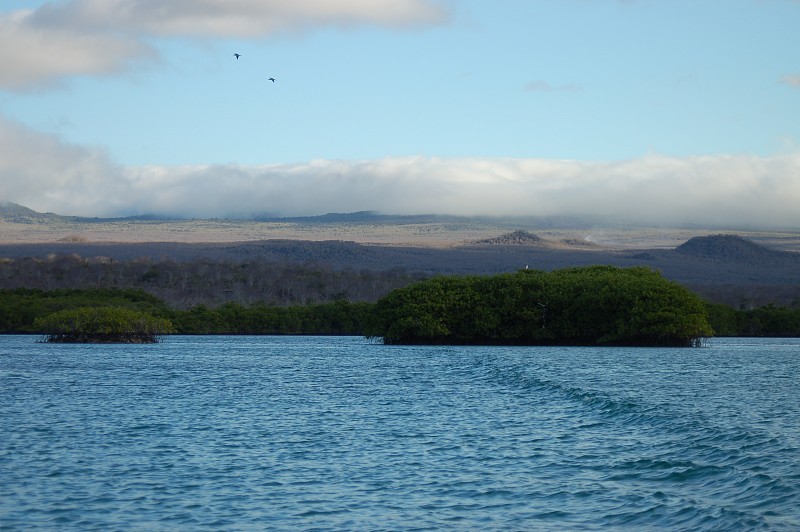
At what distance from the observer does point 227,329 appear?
147875mm

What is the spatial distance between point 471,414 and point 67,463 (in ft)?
53.4

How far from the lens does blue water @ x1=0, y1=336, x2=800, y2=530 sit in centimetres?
2133

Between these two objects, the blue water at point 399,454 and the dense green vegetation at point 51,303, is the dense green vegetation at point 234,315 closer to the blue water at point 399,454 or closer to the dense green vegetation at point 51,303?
the dense green vegetation at point 51,303

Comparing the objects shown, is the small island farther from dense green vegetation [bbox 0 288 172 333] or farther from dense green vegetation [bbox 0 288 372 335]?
dense green vegetation [bbox 0 288 372 335]

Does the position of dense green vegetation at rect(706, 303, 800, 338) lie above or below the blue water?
below

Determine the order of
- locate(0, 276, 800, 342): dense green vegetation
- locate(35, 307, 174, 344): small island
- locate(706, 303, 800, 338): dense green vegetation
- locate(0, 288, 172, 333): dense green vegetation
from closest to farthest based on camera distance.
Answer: locate(35, 307, 174, 344): small island
locate(0, 288, 172, 333): dense green vegetation
locate(0, 276, 800, 342): dense green vegetation
locate(706, 303, 800, 338): dense green vegetation

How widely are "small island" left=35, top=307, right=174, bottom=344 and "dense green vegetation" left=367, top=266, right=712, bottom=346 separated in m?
22.5

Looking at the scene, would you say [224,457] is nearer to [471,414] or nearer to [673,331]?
[471,414]

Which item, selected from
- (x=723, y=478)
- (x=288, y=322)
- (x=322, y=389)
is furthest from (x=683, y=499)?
(x=288, y=322)

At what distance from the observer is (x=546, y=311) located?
10544 cm

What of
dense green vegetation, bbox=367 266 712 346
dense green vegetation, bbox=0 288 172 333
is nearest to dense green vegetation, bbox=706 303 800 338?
dense green vegetation, bbox=367 266 712 346

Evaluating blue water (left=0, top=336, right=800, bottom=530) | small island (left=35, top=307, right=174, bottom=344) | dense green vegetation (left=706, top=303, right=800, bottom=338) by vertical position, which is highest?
blue water (left=0, top=336, right=800, bottom=530)

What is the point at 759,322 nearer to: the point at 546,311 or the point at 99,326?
the point at 546,311

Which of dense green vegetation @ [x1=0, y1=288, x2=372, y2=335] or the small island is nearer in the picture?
the small island
